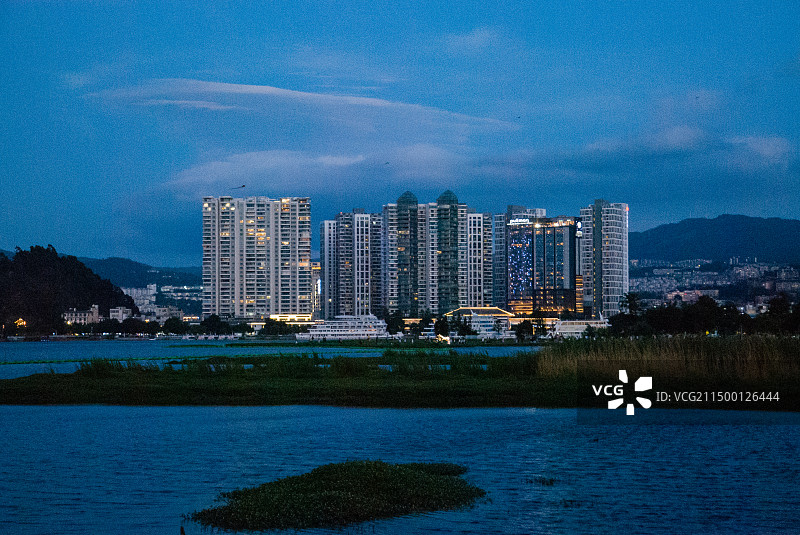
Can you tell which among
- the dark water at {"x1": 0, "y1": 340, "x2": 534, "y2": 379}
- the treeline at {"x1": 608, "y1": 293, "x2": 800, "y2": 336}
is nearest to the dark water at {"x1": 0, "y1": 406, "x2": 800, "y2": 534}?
the dark water at {"x1": 0, "y1": 340, "x2": 534, "y2": 379}

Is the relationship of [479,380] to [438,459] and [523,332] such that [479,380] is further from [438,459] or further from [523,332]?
[523,332]

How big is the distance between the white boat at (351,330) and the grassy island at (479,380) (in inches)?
4950

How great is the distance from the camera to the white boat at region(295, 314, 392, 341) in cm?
16612

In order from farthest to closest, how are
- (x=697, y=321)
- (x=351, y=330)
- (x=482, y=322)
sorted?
(x=482, y=322)
(x=351, y=330)
(x=697, y=321)

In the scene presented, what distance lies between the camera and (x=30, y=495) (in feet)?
51.0

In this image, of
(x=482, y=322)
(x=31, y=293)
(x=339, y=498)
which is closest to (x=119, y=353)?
(x=31, y=293)

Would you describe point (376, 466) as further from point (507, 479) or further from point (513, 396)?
point (513, 396)

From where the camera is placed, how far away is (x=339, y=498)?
13.8 metres

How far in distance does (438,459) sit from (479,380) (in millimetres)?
17068

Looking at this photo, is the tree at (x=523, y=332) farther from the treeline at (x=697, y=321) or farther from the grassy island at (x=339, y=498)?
the grassy island at (x=339, y=498)

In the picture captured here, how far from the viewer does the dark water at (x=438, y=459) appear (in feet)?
44.8

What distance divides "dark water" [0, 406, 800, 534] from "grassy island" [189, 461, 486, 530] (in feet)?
1.32

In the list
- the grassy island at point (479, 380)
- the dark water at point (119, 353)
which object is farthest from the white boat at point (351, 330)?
the grassy island at point (479, 380)

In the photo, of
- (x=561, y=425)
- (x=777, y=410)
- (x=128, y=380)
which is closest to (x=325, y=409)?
(x=561, y=425)
